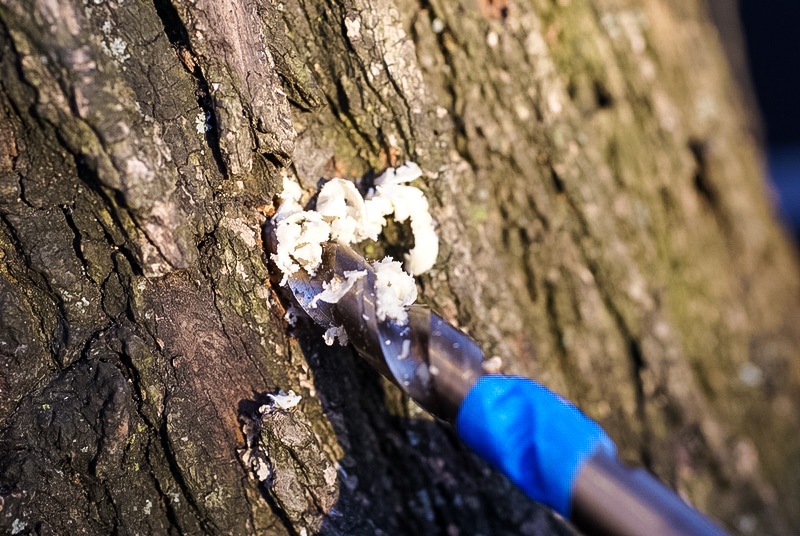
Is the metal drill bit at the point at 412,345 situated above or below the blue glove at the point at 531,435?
above

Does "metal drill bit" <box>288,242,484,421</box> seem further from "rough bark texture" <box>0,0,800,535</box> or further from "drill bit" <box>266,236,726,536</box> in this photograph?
"rough bark texture" <box>0,0,800,535</box>

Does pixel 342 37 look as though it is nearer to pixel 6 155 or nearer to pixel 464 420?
pixel 6 155

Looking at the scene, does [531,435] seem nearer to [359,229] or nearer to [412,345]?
[412,345]

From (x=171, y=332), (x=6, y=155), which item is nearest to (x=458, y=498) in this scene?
(x=171, y=332)

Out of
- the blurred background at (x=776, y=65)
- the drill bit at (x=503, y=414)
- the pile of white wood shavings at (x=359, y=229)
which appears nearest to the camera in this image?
the drill bit at (x=503, y=414)

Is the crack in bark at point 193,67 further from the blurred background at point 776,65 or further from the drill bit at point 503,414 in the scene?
the blurred background at point 776,65

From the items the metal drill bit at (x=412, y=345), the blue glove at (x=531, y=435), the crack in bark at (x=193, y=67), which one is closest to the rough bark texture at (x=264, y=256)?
the crack in bark at (x=193, y=67)

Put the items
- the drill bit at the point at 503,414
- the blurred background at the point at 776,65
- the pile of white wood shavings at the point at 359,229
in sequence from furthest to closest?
the blurred background at the point at 776,65 → the pile of white wood shavings at the point at 359,229 → the drill bit at the point at 503,414
